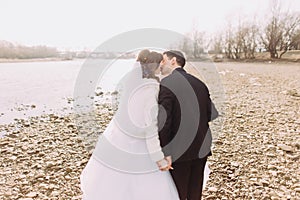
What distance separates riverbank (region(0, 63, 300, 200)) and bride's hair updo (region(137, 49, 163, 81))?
113 centimetres

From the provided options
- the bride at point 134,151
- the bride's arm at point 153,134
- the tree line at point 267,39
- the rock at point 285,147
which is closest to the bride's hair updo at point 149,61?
the bride at point 134,151

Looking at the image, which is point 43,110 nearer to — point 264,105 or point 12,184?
point 12,184

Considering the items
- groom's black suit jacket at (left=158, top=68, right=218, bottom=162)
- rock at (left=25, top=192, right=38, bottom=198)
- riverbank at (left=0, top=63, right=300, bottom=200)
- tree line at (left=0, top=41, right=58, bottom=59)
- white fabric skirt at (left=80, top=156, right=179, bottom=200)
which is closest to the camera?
groom's black suit jacket at (left=158, top=68, right=218, bottom=162)

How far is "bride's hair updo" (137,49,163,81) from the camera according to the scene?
7.12 feet

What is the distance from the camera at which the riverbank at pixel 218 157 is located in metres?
3.54

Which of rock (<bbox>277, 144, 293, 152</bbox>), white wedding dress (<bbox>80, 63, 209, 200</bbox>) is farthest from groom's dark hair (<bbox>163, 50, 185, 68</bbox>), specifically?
rock (<bbox>277, 144, 293, 152</bbox>)

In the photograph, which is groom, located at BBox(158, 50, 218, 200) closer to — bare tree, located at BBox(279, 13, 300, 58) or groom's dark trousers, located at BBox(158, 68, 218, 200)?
groom's dark trousers, located at BBox(158, 68, 218, 200)

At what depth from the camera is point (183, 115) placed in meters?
2.08

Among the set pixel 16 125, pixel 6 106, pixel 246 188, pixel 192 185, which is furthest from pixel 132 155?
pixel 6 106

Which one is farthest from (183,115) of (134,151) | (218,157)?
(218,157)

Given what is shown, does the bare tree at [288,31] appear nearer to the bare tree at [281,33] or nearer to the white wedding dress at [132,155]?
the bare tree at [281,33]

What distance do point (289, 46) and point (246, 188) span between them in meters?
41.9

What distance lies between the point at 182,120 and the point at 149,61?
50 centimetres

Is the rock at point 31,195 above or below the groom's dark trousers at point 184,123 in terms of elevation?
below
